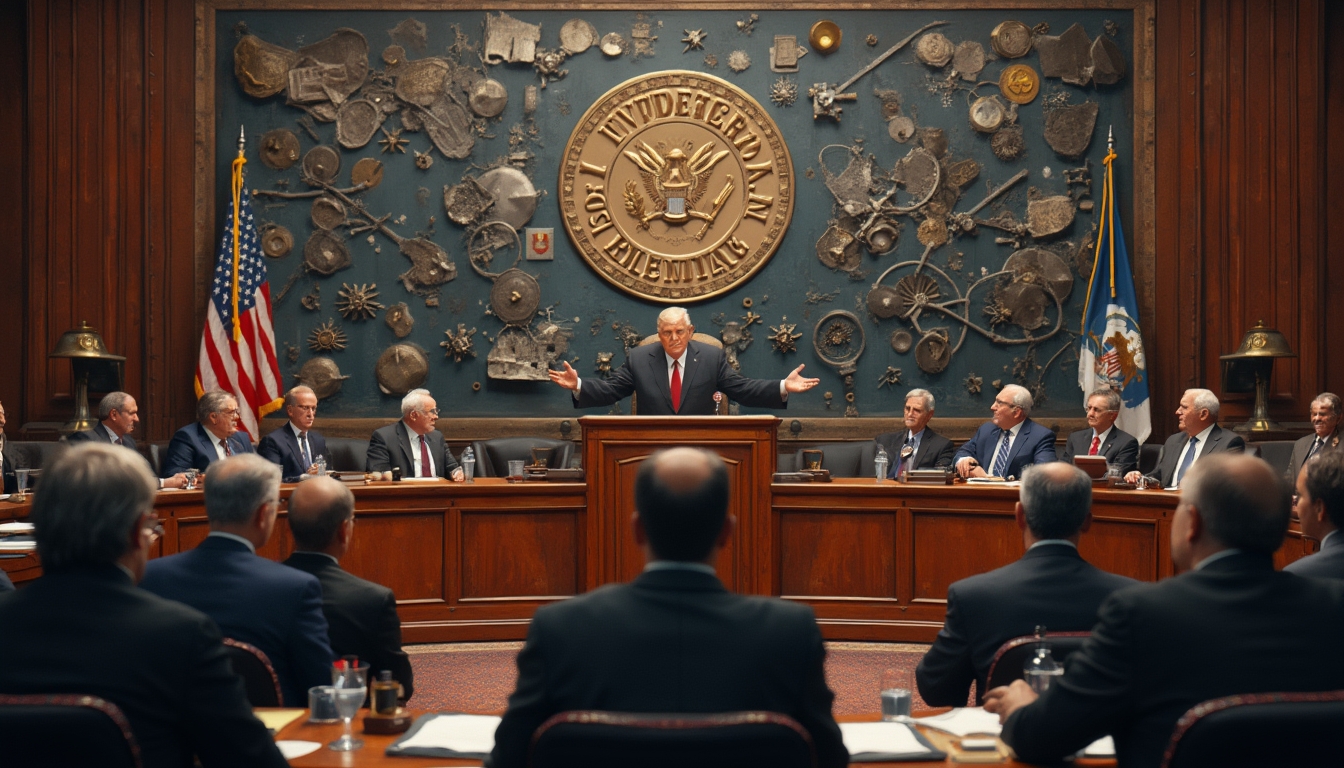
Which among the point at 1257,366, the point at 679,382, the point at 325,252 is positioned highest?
the point at 325,252

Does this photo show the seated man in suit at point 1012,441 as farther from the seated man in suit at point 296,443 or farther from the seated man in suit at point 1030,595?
the seated man in suit at point 1030,595

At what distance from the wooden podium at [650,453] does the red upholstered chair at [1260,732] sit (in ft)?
15.3

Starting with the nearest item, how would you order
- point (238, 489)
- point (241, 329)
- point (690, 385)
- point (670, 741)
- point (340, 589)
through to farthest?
point (670, 741) < point (238, 489) < point (340, 589) < point (690, 385) < point (241, 329)

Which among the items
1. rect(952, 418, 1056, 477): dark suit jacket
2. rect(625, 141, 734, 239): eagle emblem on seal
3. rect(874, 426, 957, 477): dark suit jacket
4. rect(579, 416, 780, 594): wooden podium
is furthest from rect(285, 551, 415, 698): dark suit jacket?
rect(625, 141, 734, 239): eagle emblem on seal

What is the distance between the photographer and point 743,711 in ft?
6.42

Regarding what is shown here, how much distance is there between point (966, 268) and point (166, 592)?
742cm

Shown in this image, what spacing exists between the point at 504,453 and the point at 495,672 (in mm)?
Result: 2349

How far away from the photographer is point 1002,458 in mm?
8047

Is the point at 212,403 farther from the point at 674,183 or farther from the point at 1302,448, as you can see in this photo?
the point at 1302,448

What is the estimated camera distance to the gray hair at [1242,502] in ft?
7.47

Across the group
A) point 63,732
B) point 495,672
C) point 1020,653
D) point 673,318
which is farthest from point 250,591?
point 673,318

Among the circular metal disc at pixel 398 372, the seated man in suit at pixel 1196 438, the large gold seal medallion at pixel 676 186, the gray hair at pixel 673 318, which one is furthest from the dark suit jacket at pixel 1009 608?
the circular metal disc at pixel 398 372

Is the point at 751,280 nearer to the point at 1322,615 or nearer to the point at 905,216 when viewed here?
the point at 905,216

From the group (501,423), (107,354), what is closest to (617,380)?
(501,423)
